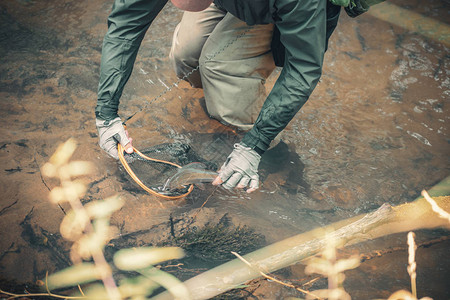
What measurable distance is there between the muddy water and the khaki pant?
0.72 ft

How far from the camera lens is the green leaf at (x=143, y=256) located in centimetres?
176

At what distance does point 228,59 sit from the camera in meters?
2.43

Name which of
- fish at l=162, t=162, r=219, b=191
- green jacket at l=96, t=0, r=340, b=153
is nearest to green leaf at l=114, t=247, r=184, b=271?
fish at l=162, t=162, r=219, b=191

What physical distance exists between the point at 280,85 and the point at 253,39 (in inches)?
22.2

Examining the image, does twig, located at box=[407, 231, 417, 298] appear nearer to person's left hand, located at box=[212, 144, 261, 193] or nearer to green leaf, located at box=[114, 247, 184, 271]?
person's left hand, located at box=[212, 144, 261, 193]

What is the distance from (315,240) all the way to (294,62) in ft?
3.17

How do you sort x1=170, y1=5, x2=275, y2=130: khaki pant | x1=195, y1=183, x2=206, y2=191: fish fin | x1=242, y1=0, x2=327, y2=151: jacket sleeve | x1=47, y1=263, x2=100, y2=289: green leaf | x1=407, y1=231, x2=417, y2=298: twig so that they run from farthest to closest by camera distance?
x1=170, y1=5, x2=275, y2=130: khaki pant → x1=195, y1=183, x2=206, y2=191: fish fin → x1=407, y1=231, x2=417, y2=298: twig → x1=242, y1=0, x2=327, y2=151: jacket sleeve → x1=47, y1=263, x2=100, y2=289: green leaf

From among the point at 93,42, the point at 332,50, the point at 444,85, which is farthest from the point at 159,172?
the point at 444,85

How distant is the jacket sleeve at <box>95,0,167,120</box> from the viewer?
1.97 metres

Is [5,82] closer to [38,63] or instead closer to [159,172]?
[38,63]

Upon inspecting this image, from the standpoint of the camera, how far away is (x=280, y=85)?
1.98 m

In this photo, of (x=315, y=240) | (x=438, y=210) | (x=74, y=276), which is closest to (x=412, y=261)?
(x=438, y=210)

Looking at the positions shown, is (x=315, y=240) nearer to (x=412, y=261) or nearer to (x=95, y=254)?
(x=412, y=261)

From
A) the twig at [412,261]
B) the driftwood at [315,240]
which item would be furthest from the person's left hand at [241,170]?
the twig at [412,261]
